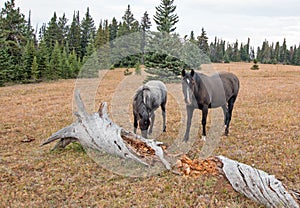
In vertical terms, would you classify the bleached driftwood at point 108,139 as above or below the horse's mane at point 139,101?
below

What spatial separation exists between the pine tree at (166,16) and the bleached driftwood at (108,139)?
1745cm

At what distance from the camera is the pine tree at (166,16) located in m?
23.1

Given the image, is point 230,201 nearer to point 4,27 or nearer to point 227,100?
point 227,100

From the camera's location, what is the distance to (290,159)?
6.04m

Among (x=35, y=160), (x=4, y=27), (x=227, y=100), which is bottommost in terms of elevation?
(x=35, y=160)

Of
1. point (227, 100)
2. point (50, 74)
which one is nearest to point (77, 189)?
point (227, 100)

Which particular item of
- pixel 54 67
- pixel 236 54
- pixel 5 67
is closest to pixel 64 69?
pixel 54 67

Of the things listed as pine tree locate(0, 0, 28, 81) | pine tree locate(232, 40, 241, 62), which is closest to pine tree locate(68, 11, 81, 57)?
pine tree locate(0, 0, 28, 81)

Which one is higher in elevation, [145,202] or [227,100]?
[227,100]

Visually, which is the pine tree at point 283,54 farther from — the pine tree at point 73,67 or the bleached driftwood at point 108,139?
the bleached driftwood at point 108,139

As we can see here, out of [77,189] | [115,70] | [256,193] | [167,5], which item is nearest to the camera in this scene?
[256,193]

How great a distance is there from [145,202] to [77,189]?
1329 millimetres

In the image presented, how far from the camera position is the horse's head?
21.6 ft

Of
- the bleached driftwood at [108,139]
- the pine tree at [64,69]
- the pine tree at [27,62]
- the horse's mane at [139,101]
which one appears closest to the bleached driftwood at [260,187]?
the bleached driftwood at [108,139]
